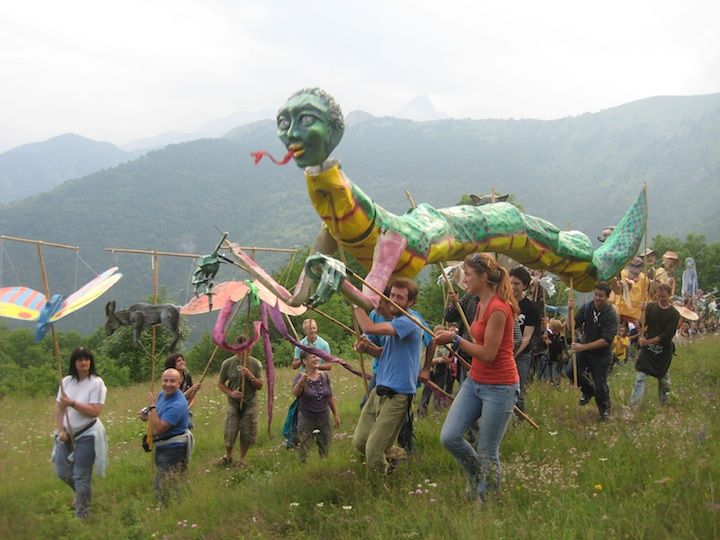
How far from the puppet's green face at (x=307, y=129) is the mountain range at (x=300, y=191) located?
223ft

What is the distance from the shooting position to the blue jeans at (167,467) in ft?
19.9

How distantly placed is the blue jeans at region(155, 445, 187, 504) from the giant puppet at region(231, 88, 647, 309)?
184 centimetres

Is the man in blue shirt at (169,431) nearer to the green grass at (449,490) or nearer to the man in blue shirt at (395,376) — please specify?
the green grass at (449,490)

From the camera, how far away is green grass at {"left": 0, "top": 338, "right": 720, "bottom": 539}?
416 centimetres

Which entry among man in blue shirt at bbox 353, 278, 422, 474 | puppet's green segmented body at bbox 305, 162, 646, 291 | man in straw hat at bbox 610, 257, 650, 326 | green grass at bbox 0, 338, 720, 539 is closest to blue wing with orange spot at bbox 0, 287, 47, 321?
green grass at bbox 0, 338, 720, 539

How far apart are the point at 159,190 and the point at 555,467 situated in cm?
14785

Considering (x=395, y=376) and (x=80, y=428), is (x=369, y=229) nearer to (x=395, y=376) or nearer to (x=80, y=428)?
(x=395, y=376)

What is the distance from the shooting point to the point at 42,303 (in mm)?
6105

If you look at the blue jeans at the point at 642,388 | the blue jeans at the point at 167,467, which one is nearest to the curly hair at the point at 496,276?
the blue jeans at the point at 167,467

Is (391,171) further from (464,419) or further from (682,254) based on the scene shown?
(464,419)

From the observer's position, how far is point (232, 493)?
5895 mm

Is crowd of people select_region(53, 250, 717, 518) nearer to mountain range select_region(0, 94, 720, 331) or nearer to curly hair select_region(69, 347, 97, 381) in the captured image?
curly hair select_region(69, 347, 97, 381)

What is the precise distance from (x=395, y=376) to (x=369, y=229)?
1.25 meters

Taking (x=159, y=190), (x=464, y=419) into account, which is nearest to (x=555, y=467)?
(x=464, y=419)
